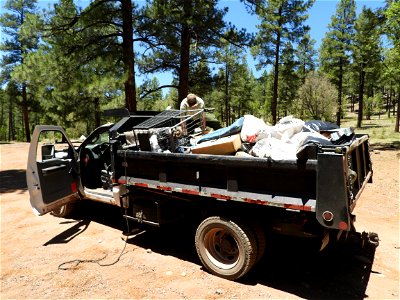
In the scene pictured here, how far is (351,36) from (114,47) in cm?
2695

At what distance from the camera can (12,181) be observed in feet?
35.1

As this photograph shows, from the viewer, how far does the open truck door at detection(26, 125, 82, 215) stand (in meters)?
5.25

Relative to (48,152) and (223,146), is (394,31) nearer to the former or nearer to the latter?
(223,146)

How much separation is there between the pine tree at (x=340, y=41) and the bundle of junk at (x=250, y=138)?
3013 centimetres

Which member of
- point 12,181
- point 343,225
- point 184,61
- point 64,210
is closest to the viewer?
point 343,225

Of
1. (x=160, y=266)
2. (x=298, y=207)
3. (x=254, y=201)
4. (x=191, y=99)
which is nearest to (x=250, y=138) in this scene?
(x=254, y=201)

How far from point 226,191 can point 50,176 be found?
333 cm

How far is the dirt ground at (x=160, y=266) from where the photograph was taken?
371 cm

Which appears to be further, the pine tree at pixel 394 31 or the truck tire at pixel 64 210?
the pine tree at pixel 394 31

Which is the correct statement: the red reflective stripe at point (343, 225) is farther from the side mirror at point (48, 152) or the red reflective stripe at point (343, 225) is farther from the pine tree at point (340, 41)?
the pine tree at point (340, 41)

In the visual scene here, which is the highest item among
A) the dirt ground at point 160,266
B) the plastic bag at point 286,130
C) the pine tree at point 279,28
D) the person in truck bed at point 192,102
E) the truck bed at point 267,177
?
the pine tree at point 279,28

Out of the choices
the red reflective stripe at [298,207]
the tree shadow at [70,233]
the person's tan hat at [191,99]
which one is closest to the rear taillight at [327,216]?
the red reflective stripe at [298,207]

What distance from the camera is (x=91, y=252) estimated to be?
489 cm

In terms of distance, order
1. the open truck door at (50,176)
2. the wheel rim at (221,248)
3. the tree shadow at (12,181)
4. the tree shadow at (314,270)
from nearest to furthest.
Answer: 1. the tree shadow at (314,270)
2. the wheel rim at (221,248)
3. the open truck door at (50,176)
4. the tree shadow at (12,181)
